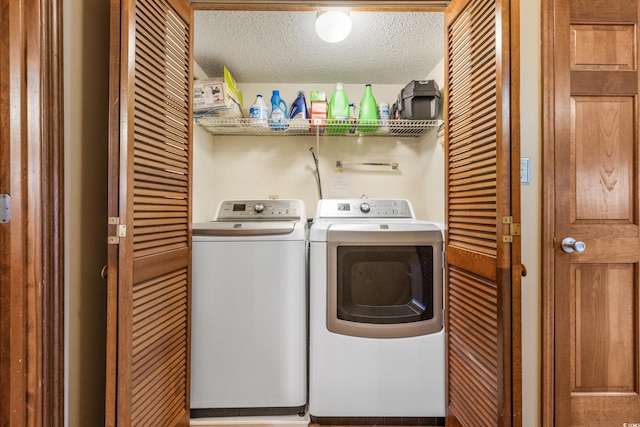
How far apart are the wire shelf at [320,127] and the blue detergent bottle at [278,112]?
3 cm

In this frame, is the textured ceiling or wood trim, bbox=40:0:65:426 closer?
wood trim, bbox=40:0:65:426

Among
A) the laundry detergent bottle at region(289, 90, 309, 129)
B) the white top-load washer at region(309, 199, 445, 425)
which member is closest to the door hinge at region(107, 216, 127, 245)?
the white top-load washer at region(309, 199, 445, 425)

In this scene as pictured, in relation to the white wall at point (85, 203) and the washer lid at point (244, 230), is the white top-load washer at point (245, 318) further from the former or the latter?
the white wall at point (85, 203)

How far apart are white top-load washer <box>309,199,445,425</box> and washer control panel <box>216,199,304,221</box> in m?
0.50

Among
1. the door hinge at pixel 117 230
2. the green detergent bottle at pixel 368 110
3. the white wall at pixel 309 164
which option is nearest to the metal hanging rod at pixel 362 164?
the white wall at pixel 309 164

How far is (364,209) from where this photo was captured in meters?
2.03

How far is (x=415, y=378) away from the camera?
1.55 meters

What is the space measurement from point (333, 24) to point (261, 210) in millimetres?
1157

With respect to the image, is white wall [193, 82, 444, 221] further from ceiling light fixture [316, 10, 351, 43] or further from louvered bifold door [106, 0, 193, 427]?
louvered bifold door [106, 0, 193, 427]

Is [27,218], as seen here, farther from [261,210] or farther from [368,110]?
[368,110]

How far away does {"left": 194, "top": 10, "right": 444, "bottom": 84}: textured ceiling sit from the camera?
1744 millimetres

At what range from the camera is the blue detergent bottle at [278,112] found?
2176mm

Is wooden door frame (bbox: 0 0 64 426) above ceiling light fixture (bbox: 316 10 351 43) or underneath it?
underneath

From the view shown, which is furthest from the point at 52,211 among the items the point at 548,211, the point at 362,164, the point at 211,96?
the point at 362,164
